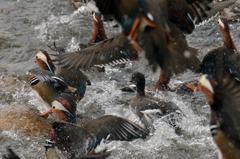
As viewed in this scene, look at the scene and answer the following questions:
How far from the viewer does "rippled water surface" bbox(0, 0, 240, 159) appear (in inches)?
160

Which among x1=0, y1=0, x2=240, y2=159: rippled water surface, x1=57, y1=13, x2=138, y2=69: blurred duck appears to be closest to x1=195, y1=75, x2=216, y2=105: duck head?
x1=0, y1=0, x2=240, y2=159: rippled water surface

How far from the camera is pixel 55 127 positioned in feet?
10.9

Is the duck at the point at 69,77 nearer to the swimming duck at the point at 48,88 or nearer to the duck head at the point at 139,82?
the swimming duck at the point at 48,88

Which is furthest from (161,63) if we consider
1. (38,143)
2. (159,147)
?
(38,143)

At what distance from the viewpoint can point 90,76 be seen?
605 centimetres

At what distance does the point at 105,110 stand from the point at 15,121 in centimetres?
130

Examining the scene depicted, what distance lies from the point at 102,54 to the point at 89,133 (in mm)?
1611

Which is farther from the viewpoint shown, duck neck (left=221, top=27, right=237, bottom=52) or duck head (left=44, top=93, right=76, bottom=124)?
duck neck (left=221, top=27, right=237, bottom=52)

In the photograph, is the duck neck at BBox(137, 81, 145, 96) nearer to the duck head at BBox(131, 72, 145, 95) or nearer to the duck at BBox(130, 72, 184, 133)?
the duck head at BBox(131, 72, 145, 95)

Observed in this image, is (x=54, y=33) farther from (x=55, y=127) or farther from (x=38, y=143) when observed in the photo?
(x=55, y=127)

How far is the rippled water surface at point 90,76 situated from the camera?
13.3 ft

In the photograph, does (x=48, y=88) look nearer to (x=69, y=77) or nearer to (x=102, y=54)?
(x=69, y=77)

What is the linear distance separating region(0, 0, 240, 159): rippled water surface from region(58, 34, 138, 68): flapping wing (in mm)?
690

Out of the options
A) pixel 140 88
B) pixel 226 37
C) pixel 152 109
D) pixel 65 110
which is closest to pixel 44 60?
pixel 65 110
